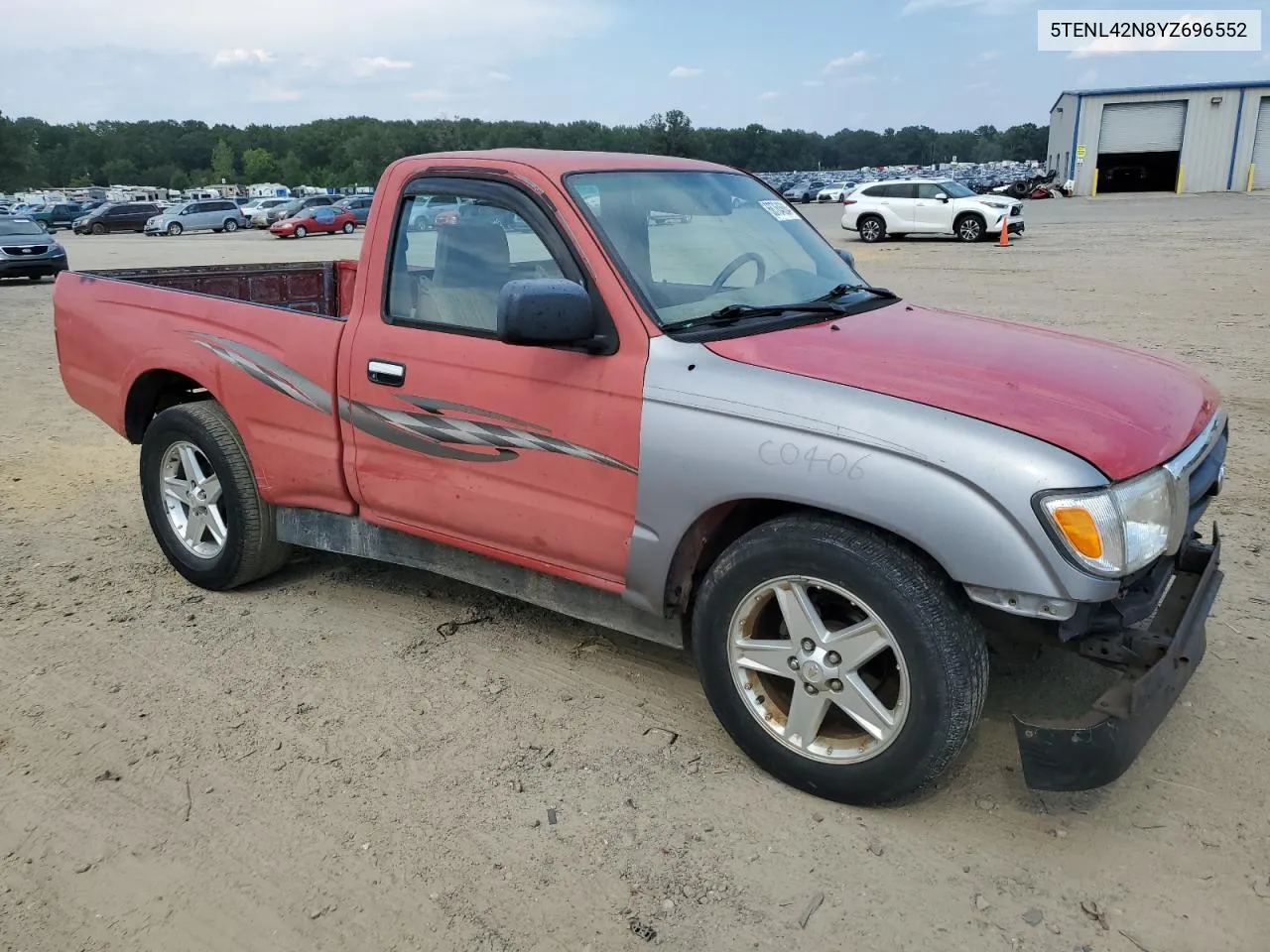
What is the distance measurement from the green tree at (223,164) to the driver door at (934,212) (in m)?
117

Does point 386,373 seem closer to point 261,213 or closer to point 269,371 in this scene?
point 269,371

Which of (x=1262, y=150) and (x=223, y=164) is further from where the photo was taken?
(x=223, y=164)

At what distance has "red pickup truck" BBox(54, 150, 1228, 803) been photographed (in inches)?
103

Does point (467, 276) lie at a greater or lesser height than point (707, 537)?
greater

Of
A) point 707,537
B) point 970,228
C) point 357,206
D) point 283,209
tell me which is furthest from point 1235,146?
point 707,537

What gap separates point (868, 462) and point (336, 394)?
2.19 metres

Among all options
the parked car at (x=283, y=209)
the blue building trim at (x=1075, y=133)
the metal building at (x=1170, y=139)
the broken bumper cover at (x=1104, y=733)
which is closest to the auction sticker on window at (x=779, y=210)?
the broken bumper cover at (x=1104, y=733)

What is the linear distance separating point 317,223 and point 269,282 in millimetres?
36205

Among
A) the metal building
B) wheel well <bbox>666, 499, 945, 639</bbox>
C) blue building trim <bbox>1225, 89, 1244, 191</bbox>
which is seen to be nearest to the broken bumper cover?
wheel well <bbox>666, 499, 945, 639</bbox>

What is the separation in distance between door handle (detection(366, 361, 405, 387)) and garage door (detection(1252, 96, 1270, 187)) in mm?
62806

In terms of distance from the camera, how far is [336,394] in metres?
3.91

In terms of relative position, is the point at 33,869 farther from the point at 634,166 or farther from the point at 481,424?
→ the point at 634,166

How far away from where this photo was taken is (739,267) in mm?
3689

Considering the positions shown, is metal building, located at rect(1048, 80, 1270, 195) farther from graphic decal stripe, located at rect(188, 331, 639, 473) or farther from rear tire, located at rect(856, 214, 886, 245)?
graphic decal stripe, located at rect(188, 331, 639, 473)
